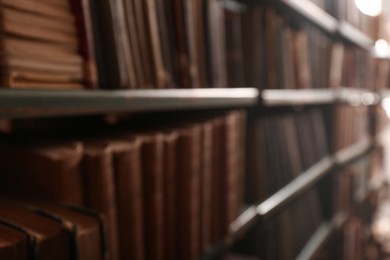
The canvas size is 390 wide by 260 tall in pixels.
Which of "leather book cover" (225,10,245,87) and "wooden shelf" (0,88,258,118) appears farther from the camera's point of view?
"leather book cover" (225,10,245,87)

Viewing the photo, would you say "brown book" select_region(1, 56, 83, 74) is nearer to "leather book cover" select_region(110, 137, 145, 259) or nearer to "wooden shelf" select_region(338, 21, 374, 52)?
"leather book cover" select_region(110, 137, 145, 259)

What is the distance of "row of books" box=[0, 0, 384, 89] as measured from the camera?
1.82ft

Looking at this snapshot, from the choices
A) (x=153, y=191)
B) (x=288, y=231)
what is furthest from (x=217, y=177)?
(x=288, y=231)

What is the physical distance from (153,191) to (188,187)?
0.46 ft

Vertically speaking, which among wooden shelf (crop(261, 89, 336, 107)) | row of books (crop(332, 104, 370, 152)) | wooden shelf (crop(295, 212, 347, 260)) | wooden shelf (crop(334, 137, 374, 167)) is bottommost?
wooden shelf (crop(295, 212, 347, 260))

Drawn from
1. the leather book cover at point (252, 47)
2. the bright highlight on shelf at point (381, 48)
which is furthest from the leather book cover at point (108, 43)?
the bright highlight on shelf at point (381, 48)

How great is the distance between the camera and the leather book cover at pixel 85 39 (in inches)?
24.7

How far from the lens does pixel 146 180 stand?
2.51ft

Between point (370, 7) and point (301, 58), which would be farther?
point (370, 7)

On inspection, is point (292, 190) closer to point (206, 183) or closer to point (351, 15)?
point (206, 183)

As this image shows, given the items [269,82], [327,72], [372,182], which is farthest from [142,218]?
[372,182]

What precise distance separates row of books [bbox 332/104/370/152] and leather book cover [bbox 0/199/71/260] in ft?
6.20

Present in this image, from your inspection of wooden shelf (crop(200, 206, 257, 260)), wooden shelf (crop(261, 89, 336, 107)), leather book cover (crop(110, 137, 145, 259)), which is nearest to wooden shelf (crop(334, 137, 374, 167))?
wooden shelf (crop(261, 89, 336, 107))

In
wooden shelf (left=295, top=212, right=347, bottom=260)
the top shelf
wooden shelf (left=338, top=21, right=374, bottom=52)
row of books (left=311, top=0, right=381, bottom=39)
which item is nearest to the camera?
the top shelf
